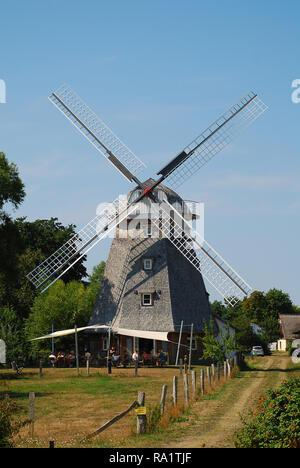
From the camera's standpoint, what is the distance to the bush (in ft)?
43.4

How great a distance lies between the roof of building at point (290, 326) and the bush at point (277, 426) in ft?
241

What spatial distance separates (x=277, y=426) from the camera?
44.4 feet

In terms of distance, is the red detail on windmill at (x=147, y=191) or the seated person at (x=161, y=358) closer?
the red detail on windmill at (x=147, y=191)

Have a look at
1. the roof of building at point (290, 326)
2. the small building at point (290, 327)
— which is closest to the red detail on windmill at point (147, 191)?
the small building at point (290, 327)

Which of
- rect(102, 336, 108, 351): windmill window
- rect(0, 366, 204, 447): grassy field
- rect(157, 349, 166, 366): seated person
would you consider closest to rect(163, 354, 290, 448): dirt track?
rect(0, 366, 204, 447): grassy field

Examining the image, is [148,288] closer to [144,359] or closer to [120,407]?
[144,359]

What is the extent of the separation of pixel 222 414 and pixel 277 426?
8.06 m

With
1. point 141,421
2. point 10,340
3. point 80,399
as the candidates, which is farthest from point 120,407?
point 10,340

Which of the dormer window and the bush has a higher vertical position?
the dormer window

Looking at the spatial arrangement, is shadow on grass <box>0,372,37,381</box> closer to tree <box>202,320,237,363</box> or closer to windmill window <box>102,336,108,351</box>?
windmill window <box>102,336,108,351</box>

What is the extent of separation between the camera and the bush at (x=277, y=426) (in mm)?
13234

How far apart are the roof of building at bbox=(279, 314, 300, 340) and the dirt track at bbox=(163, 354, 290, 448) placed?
5454 centimetres

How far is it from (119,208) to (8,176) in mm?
11365

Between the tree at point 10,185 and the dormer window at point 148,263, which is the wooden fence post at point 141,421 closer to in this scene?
the tree at point 10,185
